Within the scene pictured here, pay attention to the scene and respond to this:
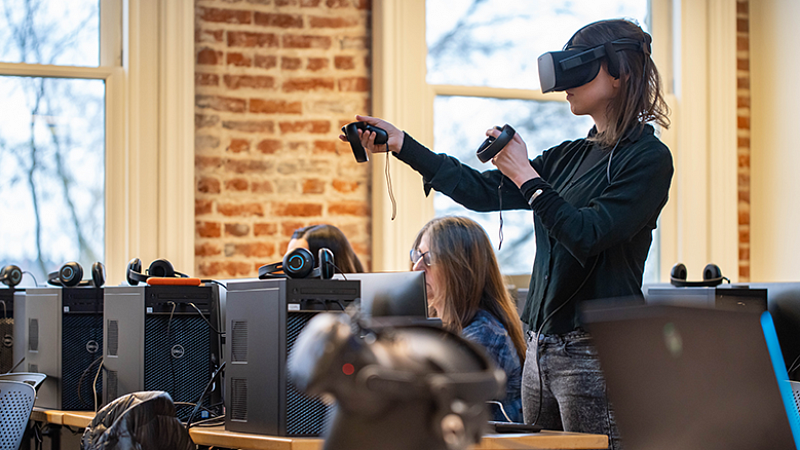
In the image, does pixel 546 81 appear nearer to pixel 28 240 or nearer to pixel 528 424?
pixel 528 424

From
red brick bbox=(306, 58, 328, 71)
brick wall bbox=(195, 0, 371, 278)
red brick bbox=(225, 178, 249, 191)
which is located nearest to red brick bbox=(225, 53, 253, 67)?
brick wall bbox=(195, 0, 371, 278)

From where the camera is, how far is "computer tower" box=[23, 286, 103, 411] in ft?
6.99

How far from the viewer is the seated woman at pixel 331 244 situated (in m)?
2.86

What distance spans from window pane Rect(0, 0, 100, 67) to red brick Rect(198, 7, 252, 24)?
45 cm

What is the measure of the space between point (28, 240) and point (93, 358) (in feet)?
4.04

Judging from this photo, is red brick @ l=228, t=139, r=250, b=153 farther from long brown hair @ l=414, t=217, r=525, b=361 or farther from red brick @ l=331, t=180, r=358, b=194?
long brown hair @ l=414, t=217, r=525, b=361

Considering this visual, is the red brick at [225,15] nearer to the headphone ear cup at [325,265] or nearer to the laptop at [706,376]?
the headphone ear cup at [325,265]

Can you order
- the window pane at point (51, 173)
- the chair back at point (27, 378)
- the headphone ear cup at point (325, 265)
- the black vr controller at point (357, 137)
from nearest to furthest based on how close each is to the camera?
the headphone ear cup at point (325, 265), the black vr controller at point (357, 137), the chair back at point (27, 378), the window pane at point (51, 173)

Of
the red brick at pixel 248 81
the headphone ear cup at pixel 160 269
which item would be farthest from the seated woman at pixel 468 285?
the red brick at pixel 248 81

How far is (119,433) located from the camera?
1.61 meters

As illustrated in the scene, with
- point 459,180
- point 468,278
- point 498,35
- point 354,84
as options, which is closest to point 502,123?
point 498,35

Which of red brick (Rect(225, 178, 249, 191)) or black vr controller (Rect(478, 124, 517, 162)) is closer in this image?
black vr controller (Rect(478, 124, 517, 162))

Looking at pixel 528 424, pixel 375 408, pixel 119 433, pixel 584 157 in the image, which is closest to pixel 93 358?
pixel 119 433

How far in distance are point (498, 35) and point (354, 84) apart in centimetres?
72
